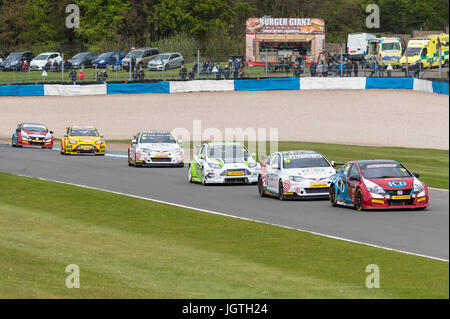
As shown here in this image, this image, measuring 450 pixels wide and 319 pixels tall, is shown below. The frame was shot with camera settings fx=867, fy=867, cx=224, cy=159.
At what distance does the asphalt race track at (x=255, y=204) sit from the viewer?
15.6m

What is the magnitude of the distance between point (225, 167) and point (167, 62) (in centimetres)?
4111

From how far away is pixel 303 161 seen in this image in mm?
23375

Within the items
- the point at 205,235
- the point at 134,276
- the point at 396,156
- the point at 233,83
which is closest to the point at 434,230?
the point at 205,235

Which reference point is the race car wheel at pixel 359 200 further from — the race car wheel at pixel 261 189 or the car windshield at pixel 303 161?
the race car wheel at pixel 261 189

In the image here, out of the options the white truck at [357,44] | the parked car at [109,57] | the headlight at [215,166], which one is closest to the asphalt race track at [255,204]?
the headlight at [215,166]

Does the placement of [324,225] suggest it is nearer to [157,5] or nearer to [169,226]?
[169,226]

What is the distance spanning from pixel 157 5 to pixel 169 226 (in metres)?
82.0

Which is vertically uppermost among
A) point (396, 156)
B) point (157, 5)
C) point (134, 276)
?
point (157, 5)

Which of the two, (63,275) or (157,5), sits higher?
(157,5)

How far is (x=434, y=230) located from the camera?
1608 cm

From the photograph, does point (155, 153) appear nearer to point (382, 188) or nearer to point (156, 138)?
point (156, 138)

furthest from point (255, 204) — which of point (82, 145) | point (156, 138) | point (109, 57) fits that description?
point (109, 57)

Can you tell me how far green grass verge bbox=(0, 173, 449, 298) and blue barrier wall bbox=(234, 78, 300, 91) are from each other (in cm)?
4372

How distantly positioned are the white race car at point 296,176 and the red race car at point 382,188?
6.82 ft
